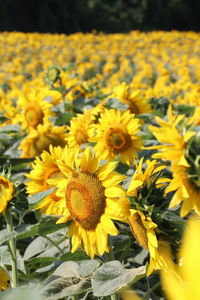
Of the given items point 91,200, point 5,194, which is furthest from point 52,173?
point 91,200

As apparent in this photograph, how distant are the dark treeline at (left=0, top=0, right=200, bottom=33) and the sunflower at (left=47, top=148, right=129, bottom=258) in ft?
59.2

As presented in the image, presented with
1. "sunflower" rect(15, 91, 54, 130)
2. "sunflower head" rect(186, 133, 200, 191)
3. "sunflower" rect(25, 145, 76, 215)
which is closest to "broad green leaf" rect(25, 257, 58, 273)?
"sunflower" rect(25, 145, 76, 215)

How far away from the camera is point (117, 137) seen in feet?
5.45

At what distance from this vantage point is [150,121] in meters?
2.25

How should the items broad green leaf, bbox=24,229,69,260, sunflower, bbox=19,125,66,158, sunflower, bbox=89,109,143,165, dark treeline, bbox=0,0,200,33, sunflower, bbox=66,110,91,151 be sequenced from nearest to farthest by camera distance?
broad green leaf, bbox=24,229,69,260 → sunflower, bbox=89,109,143,165 → sunflower, bbox=66,110,91,151 → sunflower, bbox=19,125,66,158 → dark treeline, bbox=0,0,200,33

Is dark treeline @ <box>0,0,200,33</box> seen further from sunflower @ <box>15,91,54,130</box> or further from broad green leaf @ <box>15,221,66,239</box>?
broad green leaf @ <box>15,221,66,239</box>

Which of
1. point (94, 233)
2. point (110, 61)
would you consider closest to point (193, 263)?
point (94, 233)

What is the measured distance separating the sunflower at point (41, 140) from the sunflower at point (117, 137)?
0.37 metres

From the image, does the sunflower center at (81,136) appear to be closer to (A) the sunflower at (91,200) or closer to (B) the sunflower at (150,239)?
(A) the sunflower at (91,200)

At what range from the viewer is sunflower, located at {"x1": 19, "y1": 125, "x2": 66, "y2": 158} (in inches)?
81.5

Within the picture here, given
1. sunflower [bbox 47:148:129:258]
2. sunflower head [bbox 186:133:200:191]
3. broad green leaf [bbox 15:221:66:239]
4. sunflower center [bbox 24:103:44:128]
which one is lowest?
broad green leaf [bbox 15:221:66:239]

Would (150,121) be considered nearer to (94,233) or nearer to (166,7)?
(94,233)

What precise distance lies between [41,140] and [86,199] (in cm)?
104

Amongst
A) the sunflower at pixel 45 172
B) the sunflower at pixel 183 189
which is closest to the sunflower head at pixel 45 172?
the sunflower at pixel 45 172
